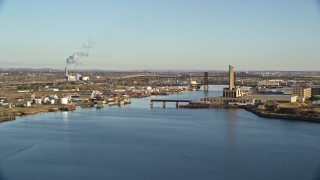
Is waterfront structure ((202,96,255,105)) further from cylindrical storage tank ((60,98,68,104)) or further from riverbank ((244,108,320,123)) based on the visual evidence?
cylindrical storage tank ((60,98,68,104))

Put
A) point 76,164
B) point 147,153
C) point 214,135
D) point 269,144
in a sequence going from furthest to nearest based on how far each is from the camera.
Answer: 1. point 214,135
2. point 269,144
3. point 147,153
4. point 76,164

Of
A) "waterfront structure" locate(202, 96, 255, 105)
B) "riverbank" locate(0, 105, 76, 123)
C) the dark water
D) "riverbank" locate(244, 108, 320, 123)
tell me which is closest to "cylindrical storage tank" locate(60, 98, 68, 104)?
"riverbank" locate(0, 105, 76, 123)

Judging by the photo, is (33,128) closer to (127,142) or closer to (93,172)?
(127,142)

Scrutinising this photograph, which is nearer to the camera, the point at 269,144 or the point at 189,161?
the point at 189,161

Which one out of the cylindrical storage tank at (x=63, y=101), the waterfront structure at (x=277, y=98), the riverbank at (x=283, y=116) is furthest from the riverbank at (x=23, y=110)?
the waterfront structure at (x=277, y=98)

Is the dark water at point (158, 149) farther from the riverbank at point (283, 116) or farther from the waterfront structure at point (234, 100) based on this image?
the waterfront structure at point (234, 100)

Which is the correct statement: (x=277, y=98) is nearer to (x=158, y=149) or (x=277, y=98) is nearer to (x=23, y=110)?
(x=23, y=110)

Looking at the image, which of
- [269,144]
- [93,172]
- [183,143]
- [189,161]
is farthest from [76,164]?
[269,144]
